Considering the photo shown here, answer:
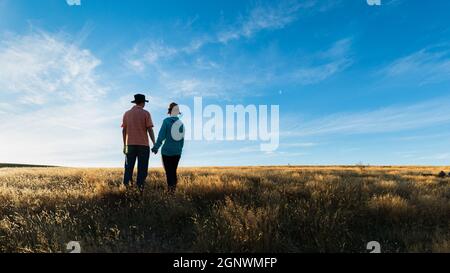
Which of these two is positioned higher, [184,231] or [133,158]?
[133,158]

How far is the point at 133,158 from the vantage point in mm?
8758

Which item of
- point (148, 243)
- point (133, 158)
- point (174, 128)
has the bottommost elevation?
point (148, 243)

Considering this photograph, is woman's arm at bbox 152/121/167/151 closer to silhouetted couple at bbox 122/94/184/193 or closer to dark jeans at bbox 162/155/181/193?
silhouetted couple at bbox 122/94/184/193

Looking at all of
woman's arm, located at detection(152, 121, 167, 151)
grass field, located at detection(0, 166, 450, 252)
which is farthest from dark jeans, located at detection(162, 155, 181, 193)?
grass field, located at detection(0, 166, 450, 252)

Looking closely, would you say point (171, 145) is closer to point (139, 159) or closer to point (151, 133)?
point (151, 133)

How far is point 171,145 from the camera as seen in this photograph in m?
8.67

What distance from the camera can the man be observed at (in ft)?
28.6

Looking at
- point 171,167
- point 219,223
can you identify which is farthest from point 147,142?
point 219,223

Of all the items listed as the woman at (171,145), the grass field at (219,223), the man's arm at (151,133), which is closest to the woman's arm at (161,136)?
the woman at (171,145)

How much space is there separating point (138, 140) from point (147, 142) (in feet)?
0.84

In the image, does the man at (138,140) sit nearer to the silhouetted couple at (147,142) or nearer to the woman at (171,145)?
the silhouetted couple at (147,142)

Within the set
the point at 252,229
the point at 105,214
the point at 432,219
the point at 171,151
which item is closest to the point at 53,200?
the point at 105,214
